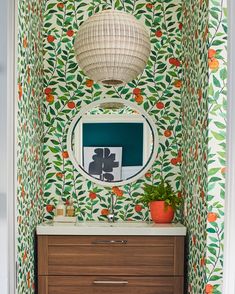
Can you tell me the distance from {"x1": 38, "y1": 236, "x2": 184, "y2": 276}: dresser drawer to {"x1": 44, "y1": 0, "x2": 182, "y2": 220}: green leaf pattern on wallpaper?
0.46 metres

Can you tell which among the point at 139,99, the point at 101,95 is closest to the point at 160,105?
the point at 139,99

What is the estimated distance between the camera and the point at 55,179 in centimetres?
390

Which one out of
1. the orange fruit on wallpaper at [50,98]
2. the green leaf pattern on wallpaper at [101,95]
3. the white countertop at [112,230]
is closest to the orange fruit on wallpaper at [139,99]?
the green leaf pattern on wallpaper at [101,95]

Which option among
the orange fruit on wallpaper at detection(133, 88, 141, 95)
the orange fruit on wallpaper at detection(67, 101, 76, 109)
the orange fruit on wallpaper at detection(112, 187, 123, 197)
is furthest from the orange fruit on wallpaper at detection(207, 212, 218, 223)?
the orange fruit on wallpaper at detection(67, 101, 76, 109)

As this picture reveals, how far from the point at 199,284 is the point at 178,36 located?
198 centimetres

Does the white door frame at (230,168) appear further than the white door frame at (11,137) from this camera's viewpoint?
No

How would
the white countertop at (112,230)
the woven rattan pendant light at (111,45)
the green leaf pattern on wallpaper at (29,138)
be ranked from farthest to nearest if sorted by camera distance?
the white countertop at (112,230), the green leaf pattern on wallpaper at (29,138), the woven rattan pendant light at (111,45)

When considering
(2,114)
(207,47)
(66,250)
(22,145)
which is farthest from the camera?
(66,250)

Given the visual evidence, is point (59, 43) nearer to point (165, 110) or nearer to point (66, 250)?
point (165, 110)

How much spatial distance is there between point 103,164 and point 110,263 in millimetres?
823

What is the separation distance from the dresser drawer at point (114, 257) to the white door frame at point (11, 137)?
2.09 ft

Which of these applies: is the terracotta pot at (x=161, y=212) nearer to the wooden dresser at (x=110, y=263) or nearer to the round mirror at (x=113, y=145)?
the wooden dresser at (x=110, y=263)

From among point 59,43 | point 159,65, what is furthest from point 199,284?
point 59,43

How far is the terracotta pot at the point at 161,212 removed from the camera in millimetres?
3627
